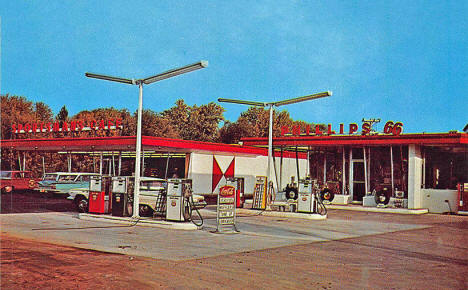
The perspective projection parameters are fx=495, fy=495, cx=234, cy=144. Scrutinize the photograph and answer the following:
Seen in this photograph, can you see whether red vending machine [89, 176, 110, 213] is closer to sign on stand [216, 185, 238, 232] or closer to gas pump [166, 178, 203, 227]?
gas pump [166, 178, 203, 227]

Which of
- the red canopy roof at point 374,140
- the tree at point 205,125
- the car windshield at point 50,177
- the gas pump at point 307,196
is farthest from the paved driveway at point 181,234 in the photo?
the tree at point 205,125

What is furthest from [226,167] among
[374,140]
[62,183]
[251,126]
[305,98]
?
[251,126]

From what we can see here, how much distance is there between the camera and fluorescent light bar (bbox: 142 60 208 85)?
47.0 feet

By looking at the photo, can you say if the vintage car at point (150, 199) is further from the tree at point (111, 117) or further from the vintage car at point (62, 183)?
the tree at point (111, 117)

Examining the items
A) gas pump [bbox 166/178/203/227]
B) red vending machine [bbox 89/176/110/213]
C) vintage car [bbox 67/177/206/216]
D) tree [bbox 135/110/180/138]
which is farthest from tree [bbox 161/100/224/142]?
gas pump [bbox 166/178/203/227]

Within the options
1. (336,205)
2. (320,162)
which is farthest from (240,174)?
(336,205)

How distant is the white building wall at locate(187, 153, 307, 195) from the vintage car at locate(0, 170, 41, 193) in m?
10.8

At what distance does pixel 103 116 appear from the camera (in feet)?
234

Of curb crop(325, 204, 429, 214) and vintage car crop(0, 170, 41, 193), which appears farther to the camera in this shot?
vintage car crop(0, 170, 41, 193)

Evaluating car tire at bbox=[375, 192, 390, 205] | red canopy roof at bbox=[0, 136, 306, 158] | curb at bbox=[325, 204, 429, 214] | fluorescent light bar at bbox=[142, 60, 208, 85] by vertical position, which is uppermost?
fluorescent light bar at bbox=[142, 60, 208, 85]

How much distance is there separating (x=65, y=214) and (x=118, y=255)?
10.7 metres

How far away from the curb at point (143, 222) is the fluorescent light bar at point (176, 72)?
4838 millimetres

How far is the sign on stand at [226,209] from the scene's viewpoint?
1594 centimetres

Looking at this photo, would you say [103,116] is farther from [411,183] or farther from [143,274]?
[143,274]
